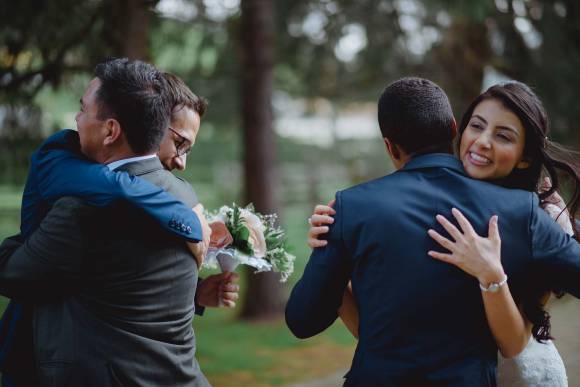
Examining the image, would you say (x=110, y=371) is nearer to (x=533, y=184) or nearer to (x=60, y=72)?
(x=533, y=184)

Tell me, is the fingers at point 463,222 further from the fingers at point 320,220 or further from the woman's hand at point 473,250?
the fingers at point 320,220

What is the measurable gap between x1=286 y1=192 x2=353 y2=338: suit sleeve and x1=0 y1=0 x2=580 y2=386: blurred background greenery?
3.94m

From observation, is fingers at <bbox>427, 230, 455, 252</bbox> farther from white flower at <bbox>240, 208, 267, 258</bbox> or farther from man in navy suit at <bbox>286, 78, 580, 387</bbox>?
white flower at <bbox>240, 208, 267, 258</bbox>

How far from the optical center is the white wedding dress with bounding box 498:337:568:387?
2.46 meters

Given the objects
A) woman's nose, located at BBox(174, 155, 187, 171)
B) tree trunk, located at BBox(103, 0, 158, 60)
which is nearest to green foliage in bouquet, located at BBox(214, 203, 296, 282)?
woman's nose, located at BBox(174, 155, 187, 171)

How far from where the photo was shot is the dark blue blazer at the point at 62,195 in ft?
6.38

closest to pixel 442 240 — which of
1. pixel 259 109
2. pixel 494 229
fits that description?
pixel 494 229

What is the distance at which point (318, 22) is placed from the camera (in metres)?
11.1

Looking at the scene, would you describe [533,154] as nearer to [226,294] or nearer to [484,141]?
[484,141]

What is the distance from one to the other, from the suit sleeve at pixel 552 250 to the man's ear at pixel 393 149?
0.45 metres

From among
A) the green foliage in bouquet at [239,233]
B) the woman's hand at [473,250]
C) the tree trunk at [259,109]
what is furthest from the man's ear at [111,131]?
the tree trunk at [259,109]

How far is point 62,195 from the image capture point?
1951mm

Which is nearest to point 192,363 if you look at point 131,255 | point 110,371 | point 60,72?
point 110,371

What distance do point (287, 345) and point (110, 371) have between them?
6.14 metres
